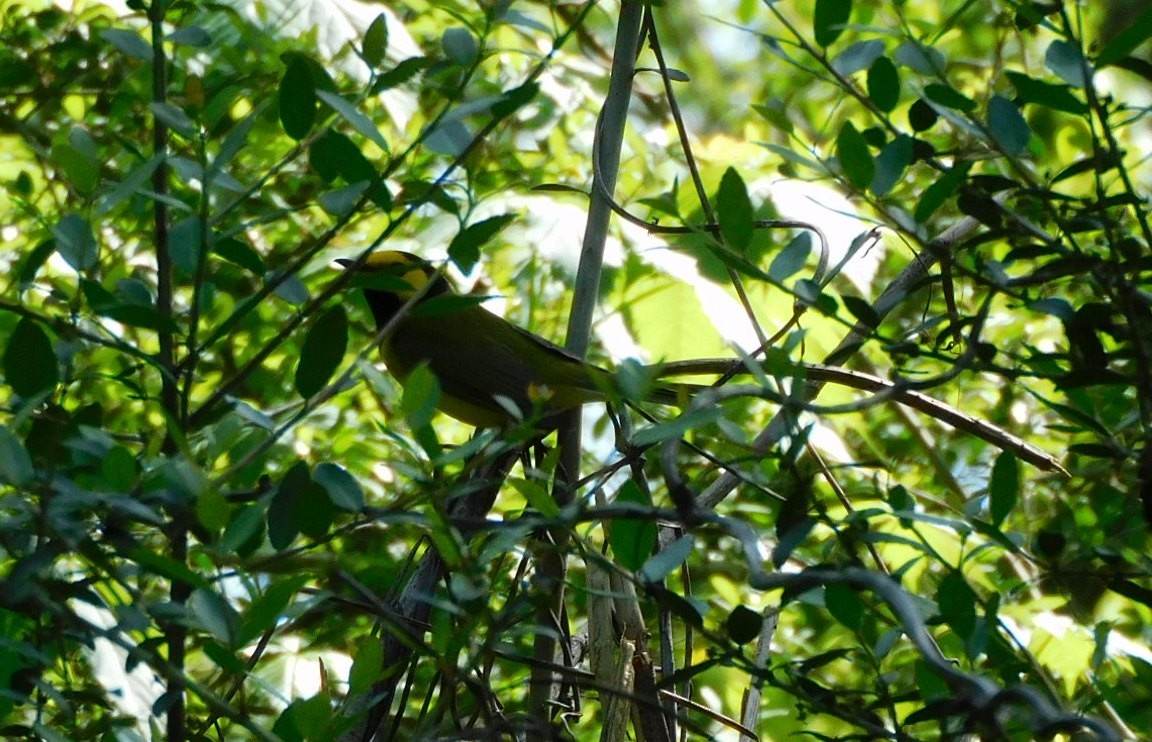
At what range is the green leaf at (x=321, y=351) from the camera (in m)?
1.14

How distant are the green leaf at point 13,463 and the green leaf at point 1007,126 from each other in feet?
2.75

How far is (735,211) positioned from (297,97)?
0.43m

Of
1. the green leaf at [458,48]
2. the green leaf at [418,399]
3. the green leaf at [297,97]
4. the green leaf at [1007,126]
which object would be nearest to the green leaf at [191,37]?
the green leaf at [297,97]

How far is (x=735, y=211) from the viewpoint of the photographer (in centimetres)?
108

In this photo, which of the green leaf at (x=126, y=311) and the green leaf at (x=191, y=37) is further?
the green leaf at (x=191, y=37)

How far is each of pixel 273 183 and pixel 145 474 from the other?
2851 mm

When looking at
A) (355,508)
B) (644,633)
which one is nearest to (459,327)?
(644,633)

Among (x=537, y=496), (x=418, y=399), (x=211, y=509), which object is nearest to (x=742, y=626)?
(x=537, y=496)

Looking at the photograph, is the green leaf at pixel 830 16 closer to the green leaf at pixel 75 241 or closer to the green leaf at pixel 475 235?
the green leaf at pixel 475 235

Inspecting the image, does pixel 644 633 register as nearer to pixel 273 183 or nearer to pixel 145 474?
pixel 145 474

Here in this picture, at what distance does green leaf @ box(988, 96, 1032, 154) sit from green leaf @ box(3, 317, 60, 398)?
2.80 ft

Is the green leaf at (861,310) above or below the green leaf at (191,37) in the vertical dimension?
below

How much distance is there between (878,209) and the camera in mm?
1083

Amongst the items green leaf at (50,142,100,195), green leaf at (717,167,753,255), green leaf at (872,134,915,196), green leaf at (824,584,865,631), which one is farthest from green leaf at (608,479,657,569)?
green leaf at (50,142,100,195)
